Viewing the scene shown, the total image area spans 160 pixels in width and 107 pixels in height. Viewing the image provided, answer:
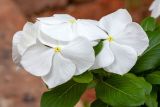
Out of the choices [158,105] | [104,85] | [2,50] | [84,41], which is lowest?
[2,50]

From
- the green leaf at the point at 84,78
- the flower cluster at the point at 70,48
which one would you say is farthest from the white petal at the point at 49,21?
the green leaf at the point at 84,78

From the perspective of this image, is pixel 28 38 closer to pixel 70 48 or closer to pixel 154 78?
pixel 70 48

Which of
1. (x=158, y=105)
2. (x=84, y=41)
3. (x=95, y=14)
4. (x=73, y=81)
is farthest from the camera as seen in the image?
(x=95, y=14)

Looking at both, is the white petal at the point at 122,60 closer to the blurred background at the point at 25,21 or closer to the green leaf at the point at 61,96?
the green leaf at the point at 61,96

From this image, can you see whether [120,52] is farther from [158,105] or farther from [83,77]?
[158,105]

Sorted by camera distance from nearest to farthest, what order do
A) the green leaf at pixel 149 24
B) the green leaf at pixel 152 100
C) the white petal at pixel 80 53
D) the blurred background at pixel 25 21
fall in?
the white petal at pixel 80 53 < the green leaf at pixel 152 100 < the green leaf at pixel 149 24 < the blurred background at pixel 25 21

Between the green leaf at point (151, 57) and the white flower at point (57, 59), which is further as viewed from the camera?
the green leaf at point (151, 57)

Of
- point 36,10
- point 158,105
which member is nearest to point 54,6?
point 36,10
